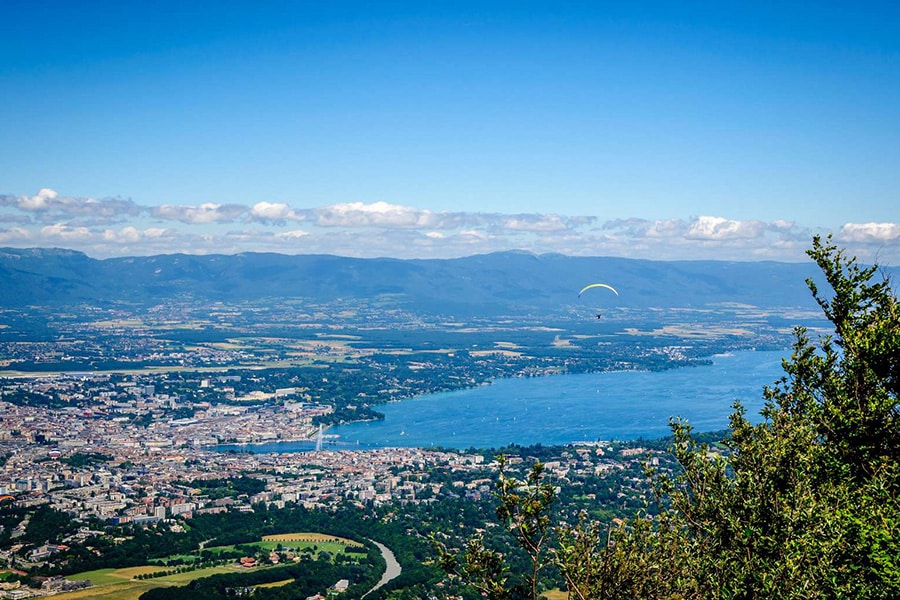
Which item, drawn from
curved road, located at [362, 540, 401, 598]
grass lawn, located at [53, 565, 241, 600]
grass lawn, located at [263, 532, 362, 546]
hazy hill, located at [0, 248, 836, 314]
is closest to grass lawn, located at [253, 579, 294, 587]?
grass lawn, located at [53, 565, 241, 600]

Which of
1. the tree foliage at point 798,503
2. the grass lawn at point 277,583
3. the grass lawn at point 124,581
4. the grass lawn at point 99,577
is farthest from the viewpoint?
the grass lawn at point 99,577

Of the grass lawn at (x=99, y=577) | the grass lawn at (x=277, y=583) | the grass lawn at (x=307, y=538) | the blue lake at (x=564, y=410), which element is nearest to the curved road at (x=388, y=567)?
the grass lawn at (x=307, y=538)

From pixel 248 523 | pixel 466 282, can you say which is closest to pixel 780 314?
pixel 466 282

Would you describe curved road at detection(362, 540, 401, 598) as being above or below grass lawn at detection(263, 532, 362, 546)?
above

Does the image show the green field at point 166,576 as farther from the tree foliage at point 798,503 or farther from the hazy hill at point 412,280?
the hazy hill at point 412,280

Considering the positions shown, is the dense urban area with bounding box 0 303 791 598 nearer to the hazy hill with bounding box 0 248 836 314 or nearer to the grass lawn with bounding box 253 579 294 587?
the grass lawn with bounding box 253 579 294 587
